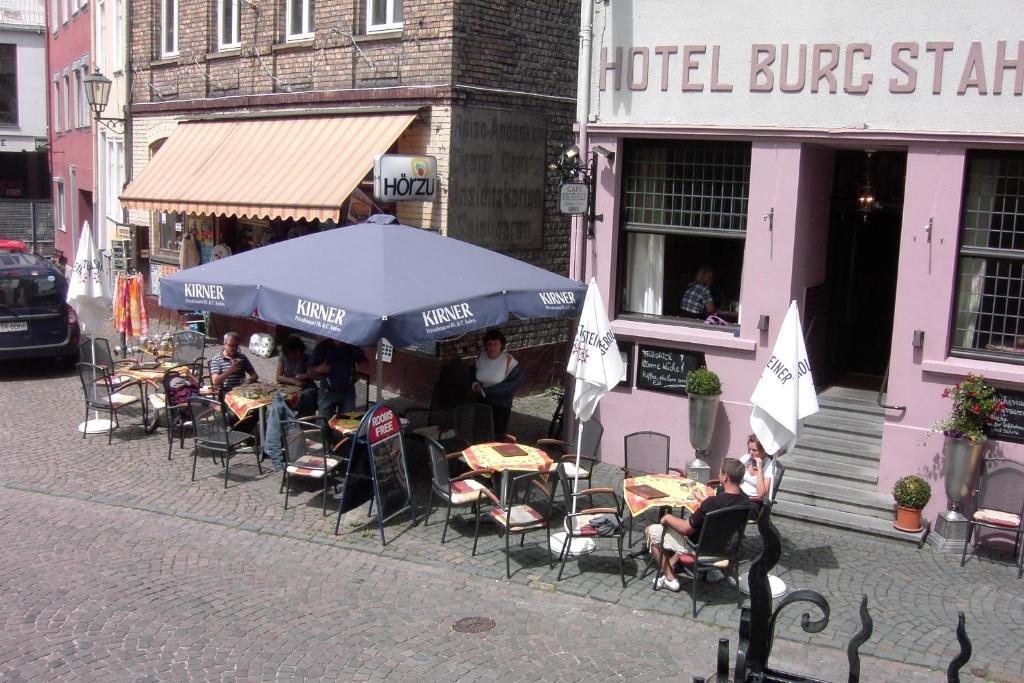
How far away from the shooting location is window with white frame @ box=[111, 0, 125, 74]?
22.4m

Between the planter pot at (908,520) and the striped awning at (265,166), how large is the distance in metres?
7.60

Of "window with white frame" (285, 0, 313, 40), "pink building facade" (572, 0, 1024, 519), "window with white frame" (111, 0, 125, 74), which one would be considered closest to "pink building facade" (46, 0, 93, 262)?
"window with white frame" (111, 0, 125, 74)

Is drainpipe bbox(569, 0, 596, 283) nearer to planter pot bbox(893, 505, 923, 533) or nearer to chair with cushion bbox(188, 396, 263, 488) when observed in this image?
chair with cushion bbox(188, 396, 263, 488)

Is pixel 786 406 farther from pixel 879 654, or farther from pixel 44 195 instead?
pixel 44 195

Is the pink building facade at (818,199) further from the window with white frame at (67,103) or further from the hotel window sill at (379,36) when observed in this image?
the window with white frame at (67,103)

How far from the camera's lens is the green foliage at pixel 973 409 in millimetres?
9094

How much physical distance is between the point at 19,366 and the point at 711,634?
539 inches

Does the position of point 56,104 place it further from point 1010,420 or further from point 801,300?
point 1010,420

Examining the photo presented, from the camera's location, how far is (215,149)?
16703 mm

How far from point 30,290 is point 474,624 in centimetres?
1141

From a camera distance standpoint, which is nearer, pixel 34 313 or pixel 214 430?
pixel 214 430

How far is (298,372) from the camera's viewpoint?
38.5 feet

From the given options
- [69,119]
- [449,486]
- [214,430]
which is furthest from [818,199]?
[69,119]

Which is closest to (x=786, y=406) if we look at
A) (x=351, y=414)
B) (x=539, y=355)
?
(x=351, y=414)
